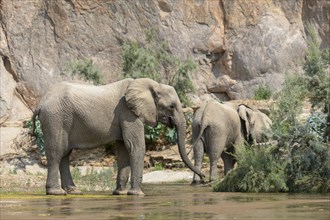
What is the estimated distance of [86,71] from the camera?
36.8m

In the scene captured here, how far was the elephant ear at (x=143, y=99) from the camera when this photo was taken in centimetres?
1733

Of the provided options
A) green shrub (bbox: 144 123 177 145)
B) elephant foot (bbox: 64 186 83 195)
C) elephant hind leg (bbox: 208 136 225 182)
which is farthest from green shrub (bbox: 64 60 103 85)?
elephant foot (bbox: 64 186 83 195)

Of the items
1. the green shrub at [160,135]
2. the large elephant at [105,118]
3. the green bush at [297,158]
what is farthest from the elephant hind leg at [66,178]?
the green shrub at [160,135]

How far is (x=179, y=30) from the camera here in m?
41.6

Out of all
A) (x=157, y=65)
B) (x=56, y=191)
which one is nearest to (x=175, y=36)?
(x=157, y=65)

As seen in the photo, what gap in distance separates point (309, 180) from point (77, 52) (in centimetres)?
2553

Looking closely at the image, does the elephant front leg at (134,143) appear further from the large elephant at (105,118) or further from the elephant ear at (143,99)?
the elephant ear at (143,99)

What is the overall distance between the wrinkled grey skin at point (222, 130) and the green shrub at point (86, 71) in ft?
37.4

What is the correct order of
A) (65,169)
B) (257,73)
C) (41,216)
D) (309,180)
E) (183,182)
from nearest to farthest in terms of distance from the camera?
(41,216) < (309,180) < (65,169) < (183,182) < (257,73)

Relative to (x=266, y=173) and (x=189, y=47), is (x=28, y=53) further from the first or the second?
(x=266, y=173)

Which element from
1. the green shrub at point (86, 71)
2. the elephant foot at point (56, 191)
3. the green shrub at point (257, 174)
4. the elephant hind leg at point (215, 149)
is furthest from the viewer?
the green shrub at point (86, 71)

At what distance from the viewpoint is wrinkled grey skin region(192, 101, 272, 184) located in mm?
24547

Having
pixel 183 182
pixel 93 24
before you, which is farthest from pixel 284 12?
pixel 183 182

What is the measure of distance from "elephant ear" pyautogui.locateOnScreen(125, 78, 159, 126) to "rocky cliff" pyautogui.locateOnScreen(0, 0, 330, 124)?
22698 mm
